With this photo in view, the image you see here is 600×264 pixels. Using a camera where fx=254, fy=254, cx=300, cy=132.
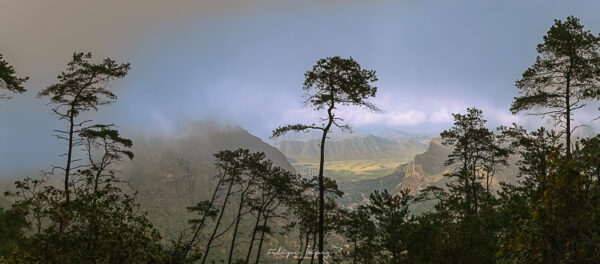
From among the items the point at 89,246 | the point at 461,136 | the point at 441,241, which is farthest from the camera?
the point at 461,136

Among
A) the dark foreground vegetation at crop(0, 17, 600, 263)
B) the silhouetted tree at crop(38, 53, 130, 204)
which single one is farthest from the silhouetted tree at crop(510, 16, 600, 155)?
the silhouetted tree at crop(38, 53, 130, 204)

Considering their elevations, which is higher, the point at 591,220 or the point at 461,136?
the point at 461,136

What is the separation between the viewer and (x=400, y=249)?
13.8 metres

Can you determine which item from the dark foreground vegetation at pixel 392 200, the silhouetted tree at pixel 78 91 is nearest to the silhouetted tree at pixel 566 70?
the dark foreground vegetation at pixel 392 200

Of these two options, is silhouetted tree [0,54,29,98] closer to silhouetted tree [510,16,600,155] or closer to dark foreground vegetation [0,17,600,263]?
dark foreground vegetation [0,17,600,263]

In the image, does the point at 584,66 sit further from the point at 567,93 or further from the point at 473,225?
the point at 473,225

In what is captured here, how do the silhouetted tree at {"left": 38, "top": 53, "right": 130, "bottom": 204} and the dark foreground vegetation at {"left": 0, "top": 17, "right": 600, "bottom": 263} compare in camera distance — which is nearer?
the dark foreground vegetation at {"left": 0, "top": 17, "right": 600, "bottom": 263}

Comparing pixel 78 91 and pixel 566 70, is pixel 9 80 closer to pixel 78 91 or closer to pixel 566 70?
pixel 78 91

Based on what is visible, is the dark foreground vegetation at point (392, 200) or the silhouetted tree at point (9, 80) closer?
the dark foreground vegetation at point (392, 200)

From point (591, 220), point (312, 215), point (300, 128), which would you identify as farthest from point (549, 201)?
point (312, 215)

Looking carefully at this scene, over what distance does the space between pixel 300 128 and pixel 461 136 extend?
49.6 feet

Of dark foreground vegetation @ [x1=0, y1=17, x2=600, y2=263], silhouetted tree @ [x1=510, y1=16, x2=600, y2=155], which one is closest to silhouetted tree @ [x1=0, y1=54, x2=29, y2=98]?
dark foreground vegetation @ [x1=0, y1=17, x2=600, y2=263]

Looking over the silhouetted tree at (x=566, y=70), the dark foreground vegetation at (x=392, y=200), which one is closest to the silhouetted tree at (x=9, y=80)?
the dark foreground vegetation at (x=392, y=200)

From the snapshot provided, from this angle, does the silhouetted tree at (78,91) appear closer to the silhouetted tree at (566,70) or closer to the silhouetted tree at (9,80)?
the silhouetted tree at (9,80)
